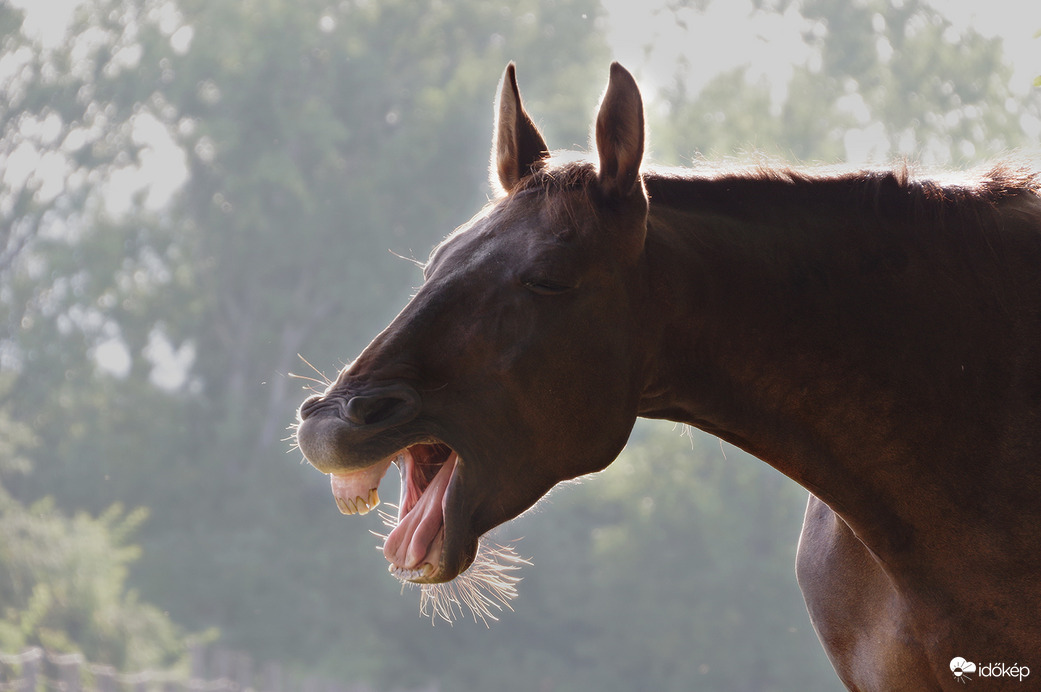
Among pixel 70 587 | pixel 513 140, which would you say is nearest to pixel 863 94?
pixel 70 587

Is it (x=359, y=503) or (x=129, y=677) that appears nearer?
(x=359, y=503)

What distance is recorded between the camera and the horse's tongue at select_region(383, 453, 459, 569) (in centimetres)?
128

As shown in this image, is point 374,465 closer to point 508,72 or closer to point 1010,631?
point 508,72

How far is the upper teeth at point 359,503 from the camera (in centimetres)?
128

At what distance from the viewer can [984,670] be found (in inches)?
53.1

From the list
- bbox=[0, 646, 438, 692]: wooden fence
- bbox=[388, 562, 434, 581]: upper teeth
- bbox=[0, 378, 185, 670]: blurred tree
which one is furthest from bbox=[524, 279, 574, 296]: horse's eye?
bbox=[0, 378, 185, 670]: blurred tree

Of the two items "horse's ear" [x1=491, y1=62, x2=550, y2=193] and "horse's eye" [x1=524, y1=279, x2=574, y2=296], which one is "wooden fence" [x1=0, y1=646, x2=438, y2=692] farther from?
"horse's eye" [x1=524, y1=279, x2=574, y2=296]

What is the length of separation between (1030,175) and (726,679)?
15.6 meters

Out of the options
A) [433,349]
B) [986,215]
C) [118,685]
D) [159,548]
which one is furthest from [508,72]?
[159,548]

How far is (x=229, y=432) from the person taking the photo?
62.3 ft

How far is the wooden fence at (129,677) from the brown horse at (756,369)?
8.10 meters

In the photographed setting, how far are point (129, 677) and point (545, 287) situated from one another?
10.1m

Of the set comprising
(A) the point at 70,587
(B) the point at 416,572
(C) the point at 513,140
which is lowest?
(B) the point at 416,572

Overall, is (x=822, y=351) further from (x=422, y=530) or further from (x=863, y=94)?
(x=863, y=94)
